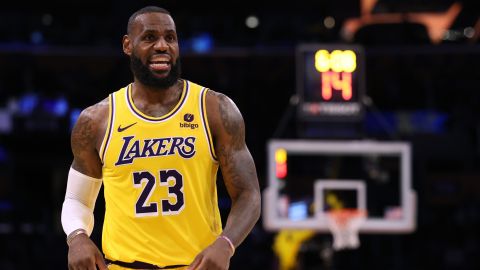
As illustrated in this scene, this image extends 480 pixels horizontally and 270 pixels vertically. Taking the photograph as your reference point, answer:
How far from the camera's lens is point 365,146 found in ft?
47.7

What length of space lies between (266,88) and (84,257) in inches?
770

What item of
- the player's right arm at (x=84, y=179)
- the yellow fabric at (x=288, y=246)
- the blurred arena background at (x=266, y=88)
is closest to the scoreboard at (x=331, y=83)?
the blurred arena background at (x=266, y=88)

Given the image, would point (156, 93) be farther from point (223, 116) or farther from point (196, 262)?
point (196, 262)

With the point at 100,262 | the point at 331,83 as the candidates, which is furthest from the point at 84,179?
the point at 331,83

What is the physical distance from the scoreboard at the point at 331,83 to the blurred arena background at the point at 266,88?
4.73 m

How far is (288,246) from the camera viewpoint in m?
19.7

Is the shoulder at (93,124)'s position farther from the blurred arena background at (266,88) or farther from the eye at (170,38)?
the blurred arena background at (266,88)

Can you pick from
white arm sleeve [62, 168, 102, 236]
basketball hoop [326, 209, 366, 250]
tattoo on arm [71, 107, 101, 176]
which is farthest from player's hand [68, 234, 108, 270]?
basketball hoop [326, 209, 366, 250]

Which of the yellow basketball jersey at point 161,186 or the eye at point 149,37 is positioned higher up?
the eye at point 149,37

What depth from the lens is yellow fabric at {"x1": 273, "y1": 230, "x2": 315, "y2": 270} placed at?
19.3 meters

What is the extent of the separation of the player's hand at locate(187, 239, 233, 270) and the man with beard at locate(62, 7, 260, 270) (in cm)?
Result: 9

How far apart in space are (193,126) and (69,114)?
1788cm

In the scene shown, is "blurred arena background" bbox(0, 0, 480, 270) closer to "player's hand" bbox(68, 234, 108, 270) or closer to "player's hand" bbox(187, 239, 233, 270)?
"player's hand" bbox(68, 234, 108, 270)

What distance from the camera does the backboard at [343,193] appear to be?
14602 mm
